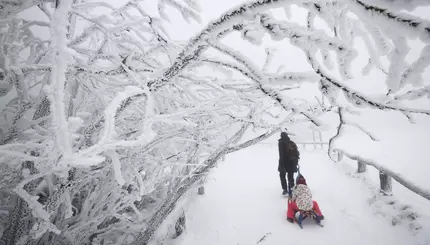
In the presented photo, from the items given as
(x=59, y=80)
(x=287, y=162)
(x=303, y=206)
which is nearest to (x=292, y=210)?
(x=303, y=206)

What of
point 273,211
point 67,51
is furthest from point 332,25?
point 273,211

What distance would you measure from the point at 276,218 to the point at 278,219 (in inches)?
2.1

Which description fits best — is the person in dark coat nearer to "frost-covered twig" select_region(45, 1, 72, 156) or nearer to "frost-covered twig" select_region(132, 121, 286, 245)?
"frost-covered twig" select_region(132, 121, 286, 245)

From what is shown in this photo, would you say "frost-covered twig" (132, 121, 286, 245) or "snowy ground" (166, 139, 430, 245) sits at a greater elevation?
"frost-covered twig" (132, 121, 286, 245)

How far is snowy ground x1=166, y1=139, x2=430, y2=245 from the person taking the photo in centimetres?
368

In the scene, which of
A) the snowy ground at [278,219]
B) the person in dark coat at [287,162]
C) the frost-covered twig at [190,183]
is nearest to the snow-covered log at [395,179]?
the snowy ground at [278,219]

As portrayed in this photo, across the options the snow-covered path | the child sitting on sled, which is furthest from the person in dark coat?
the child sitting on sled

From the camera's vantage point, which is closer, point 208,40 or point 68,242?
point 208,40

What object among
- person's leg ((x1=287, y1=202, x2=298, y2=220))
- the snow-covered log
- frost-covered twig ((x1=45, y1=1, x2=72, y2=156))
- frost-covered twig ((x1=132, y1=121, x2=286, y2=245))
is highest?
frost-covered twig ((x1=45, y1=1, x2=72, y2=156))

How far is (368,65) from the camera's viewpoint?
109 centimetres

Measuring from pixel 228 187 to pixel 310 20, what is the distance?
6204 mm

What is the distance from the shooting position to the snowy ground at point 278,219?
368cm

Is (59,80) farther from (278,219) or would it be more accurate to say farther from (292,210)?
(278,219)

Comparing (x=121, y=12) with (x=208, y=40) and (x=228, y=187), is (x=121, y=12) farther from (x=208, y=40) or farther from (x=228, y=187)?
(x=228, y=187)
